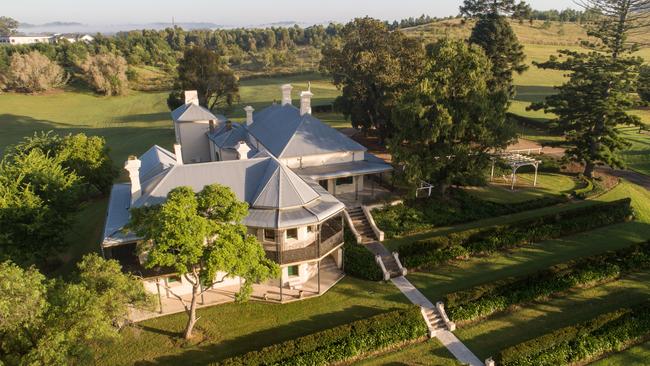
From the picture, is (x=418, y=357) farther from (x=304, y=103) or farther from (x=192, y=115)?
(x=192, y=115)

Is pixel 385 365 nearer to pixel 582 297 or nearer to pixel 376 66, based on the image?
pixel 582 297

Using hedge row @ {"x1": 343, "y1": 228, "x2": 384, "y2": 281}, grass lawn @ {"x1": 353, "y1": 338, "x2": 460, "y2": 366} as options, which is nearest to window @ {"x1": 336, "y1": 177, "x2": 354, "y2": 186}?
hedge row @ {"x1": 343, "y1": 228, "x2": 384, "y2": 281}

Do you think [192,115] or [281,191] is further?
[192,115]

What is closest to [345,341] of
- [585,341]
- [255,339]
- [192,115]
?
[255,339]

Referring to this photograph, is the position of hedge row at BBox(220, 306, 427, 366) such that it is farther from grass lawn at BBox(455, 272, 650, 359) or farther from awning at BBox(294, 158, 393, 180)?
awning at BBox(294, 158, 393, 180)

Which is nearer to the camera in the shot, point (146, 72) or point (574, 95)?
point (574, 95)

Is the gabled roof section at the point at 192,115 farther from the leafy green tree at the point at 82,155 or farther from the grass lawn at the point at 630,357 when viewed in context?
the grass lawn at the point at 630,357

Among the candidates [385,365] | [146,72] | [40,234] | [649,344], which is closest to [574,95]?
[649,344]
